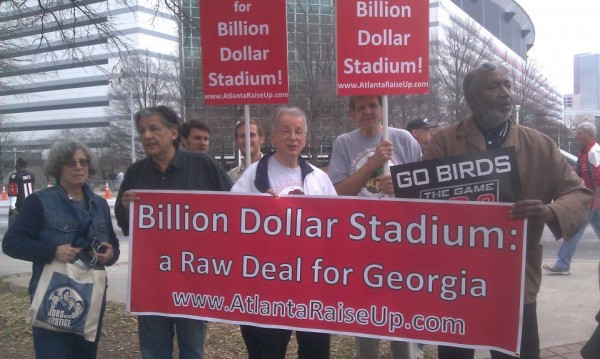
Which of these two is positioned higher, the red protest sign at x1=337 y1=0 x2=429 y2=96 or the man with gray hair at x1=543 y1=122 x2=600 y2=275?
the red protest sign at x1=337 y1=0 x2=429 y2=96

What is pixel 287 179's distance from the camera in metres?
3.64

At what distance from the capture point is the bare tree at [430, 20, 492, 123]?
28.9m

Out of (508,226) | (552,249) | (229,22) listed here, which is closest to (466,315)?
(508,226)

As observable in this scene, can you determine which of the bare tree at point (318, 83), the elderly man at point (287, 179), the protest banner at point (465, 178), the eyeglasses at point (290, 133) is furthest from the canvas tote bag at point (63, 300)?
the bare tree at point (318, 83)

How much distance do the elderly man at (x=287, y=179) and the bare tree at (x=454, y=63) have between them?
82.3ft

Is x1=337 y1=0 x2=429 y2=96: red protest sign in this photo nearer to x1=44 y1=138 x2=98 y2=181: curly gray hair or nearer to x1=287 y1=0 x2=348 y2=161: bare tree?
x1=44 y1=138 x2=98 y2=181: curly gray hair

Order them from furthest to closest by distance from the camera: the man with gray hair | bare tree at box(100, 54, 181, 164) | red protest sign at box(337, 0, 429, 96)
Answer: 1. bare tree at box(100, 54, 181, 164)
2. the man with gray hair
3. red protest sign at box(337, 0, 429, 96)

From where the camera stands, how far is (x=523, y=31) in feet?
271

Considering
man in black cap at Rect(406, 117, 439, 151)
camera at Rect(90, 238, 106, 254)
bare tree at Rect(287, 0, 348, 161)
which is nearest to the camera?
camera at Rect(90, 238, 106, 254)

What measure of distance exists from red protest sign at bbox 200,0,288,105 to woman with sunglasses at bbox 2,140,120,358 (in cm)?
125

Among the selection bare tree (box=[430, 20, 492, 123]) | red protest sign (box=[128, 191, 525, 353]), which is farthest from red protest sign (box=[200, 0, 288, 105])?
bare tree (box=[430, 20, 492, 123])

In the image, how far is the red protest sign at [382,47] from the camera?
3.85m

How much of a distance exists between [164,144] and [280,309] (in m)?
1.19

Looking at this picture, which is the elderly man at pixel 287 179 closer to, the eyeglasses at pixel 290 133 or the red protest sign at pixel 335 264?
the eyeglasses at pixel 290 133
